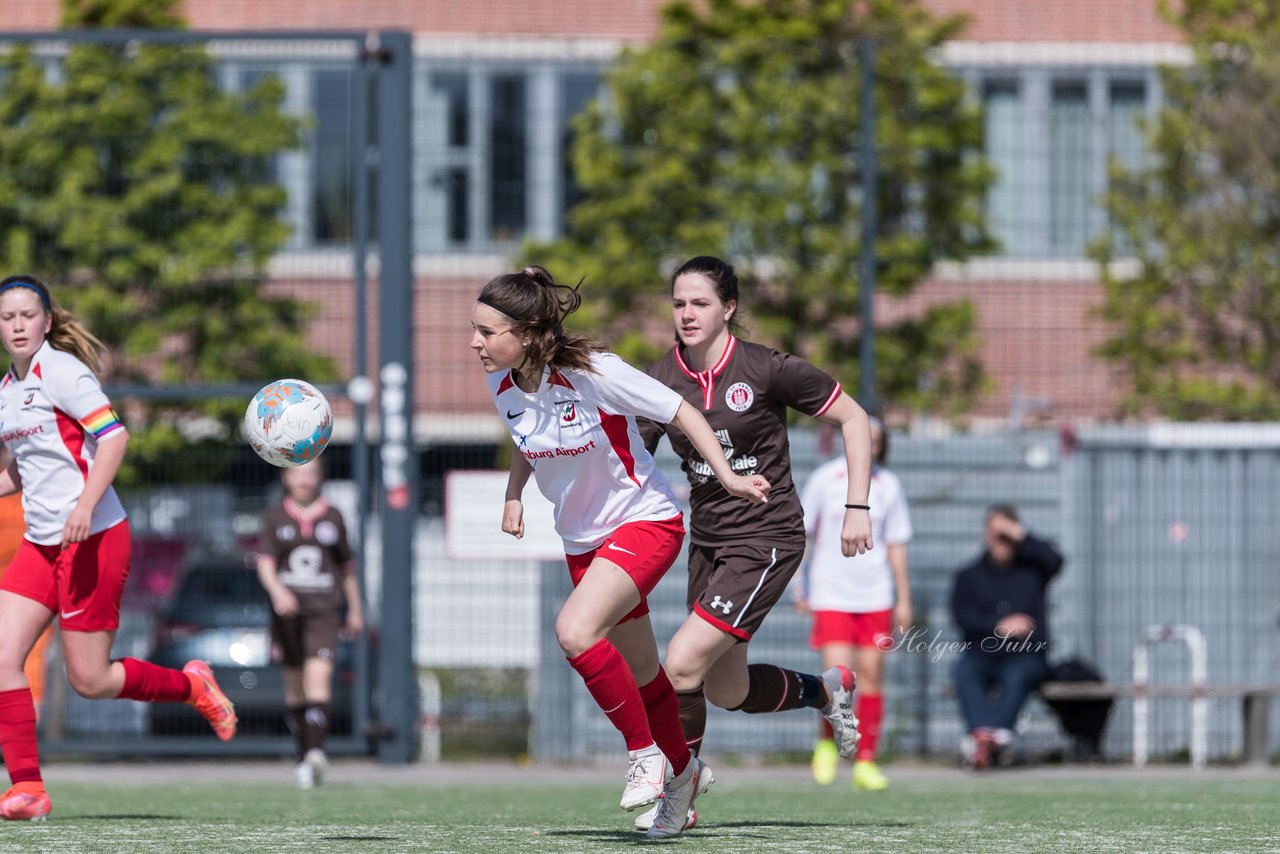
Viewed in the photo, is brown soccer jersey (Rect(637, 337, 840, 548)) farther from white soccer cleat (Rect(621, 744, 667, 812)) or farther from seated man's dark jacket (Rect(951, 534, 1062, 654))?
seated man's dark jacket (Rect(951, 534, 1062, 654))

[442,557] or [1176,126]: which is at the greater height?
[1176,126]

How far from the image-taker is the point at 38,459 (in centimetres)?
739

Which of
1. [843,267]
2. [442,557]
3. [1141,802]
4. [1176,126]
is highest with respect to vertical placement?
[1176,126]

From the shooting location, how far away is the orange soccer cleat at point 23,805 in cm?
723

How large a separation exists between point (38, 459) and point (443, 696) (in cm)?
640

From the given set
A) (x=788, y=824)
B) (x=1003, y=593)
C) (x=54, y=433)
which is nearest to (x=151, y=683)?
(x=54, y=433)

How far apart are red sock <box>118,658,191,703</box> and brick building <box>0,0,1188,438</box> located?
556 cm

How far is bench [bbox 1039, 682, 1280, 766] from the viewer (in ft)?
42.0

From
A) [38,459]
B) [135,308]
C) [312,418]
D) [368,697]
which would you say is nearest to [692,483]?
[312,418]

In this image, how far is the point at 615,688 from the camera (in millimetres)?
6406

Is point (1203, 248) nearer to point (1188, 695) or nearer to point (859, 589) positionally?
point (1188, 695)

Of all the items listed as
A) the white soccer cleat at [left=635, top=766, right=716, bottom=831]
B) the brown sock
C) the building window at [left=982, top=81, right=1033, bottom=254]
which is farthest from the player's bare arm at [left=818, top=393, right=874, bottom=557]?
the building window at [left=982, top=81, right=1033, bottom=254]

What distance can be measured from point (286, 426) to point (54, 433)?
96 centimetres

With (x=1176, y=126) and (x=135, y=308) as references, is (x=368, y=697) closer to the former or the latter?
(x=135, y=308)
